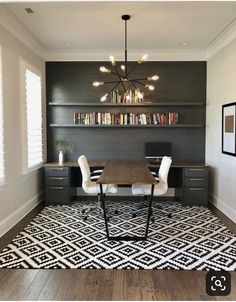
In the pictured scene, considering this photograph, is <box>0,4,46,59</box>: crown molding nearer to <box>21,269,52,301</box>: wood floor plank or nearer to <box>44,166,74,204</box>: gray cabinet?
<box>44,166,74,204</box>: gray cabinet

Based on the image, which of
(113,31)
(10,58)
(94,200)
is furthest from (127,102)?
(10,58)

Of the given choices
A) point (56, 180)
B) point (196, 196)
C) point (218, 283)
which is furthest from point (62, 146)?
point (218, 283)

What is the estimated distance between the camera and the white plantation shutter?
16.6 feet

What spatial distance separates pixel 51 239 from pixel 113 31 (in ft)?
10.6

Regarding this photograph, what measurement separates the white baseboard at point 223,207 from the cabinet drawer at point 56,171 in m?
2.75

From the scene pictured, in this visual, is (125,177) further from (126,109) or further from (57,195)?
(126,109)

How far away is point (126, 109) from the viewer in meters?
6.17

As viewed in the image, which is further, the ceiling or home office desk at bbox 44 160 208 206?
home office desk at bbox 44 160 208 206

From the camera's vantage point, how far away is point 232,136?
4.69 metres

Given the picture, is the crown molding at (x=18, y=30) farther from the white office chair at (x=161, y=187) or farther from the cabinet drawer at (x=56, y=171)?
the white office chair at (x=161, y=187)

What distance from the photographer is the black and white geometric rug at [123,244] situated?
10.3ft

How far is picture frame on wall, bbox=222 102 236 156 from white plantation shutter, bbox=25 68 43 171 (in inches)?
128

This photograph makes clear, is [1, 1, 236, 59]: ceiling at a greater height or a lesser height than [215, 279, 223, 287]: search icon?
greater

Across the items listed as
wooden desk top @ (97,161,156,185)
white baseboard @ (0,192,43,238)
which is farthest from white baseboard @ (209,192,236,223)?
white baseboard @ (0,192,43,238)
